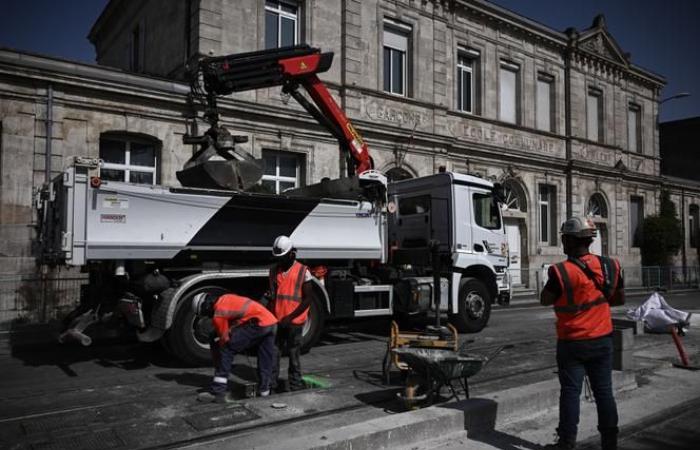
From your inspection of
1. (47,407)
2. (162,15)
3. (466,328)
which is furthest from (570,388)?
(162,15)

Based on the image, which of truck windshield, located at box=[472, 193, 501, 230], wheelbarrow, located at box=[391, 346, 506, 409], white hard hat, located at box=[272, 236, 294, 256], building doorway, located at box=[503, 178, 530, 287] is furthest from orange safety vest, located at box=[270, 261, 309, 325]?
building doorway, located at box=[503, 178, 530, 287]

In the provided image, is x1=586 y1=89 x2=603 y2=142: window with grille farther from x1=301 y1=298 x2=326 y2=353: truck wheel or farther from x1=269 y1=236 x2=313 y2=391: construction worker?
x1=269 y1=236 x2=313 y2=391: construction worker

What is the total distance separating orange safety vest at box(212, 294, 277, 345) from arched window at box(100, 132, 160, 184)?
326 inches

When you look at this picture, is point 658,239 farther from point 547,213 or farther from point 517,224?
point 517,224

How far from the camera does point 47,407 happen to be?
216 inches

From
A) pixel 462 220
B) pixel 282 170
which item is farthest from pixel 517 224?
pixel 462 220

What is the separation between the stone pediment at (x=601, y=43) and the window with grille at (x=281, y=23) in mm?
13612

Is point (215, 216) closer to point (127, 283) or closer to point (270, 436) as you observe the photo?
point (127, 283)

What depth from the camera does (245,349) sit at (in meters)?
5.70

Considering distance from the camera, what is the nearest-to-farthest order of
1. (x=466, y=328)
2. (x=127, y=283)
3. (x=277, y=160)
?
(x=127, y=283) → (x=466, y=328) → (x=277, y=160)

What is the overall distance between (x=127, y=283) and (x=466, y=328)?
19.9 feet

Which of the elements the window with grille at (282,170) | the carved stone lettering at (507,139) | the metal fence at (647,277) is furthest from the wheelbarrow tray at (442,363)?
the carved stone lettering at (507,139)

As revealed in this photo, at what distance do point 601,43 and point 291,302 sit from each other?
2392cm

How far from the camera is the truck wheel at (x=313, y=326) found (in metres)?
7.97
